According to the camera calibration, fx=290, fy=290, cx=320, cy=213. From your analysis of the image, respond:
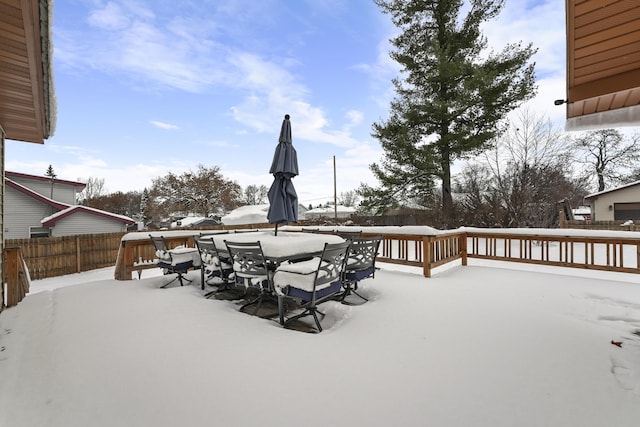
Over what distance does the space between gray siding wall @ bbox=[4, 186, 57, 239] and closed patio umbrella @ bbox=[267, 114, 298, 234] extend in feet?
50.7

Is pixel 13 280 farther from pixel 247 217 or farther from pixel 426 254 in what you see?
pixel 247 217

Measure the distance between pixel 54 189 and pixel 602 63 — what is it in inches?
875

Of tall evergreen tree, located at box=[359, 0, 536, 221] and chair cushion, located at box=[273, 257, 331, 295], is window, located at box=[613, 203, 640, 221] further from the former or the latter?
chair cushion, located at box=[273, 257, 331, 295]

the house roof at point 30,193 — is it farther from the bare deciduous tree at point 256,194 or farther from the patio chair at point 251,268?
the bare deciduous tree at point 256,194

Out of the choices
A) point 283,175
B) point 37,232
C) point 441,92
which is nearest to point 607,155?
point 441,92

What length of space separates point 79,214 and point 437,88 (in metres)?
17.4

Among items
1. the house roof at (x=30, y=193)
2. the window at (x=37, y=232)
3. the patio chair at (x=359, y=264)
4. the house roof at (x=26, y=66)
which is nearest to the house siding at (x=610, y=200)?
the patio chair at (x=359, y=264)

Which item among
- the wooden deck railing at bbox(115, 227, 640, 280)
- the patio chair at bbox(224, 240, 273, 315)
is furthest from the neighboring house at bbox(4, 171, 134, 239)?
the patio chair at bbox(224, 240, 273, 315)

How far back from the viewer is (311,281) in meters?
2.84

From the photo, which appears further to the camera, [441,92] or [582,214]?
[582,214]

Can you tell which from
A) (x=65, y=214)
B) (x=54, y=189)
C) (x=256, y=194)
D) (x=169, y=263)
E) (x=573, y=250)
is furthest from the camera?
(x=256, y=194)

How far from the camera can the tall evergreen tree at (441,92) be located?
10195 millimetres

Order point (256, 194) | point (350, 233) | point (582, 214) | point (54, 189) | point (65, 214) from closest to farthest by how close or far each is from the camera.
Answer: point (350, 233)
point (65, 214)
point (54, 189)
point (582, 214)
point (256, 194)

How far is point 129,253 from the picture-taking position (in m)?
5.05
